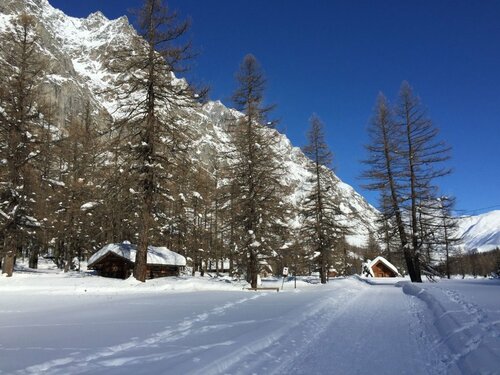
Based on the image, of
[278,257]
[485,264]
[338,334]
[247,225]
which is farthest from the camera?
[485,264]

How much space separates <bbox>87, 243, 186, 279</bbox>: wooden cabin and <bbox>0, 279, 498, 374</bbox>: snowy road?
2152 centimetres

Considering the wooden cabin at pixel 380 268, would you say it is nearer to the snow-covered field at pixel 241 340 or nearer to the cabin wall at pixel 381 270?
the cabin wall at pixel 381 270

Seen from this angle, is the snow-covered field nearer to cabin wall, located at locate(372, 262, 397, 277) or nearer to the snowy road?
the snowy road

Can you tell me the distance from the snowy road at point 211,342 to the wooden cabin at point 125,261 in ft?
70.6

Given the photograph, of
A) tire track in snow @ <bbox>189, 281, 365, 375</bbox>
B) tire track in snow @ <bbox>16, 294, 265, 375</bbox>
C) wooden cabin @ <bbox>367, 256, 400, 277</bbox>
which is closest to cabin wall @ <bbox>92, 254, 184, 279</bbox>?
tire track in snow @ <bbox>189, 281, 365, 375</bbox>

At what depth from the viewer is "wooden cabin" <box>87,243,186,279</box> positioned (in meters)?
30.8

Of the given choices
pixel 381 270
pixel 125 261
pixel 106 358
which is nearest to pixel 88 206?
pixel 125 261

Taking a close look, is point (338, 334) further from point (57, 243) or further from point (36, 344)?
point (57, 243)

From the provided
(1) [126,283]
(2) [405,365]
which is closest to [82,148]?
(1) [126,283]

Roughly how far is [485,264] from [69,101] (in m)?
151

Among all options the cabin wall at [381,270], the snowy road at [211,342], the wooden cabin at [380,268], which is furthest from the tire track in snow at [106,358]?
the cabin wall at [381,270]

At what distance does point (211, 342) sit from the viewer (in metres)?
5.98

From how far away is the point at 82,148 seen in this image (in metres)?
32.1

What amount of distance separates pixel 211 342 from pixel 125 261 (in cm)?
2719
